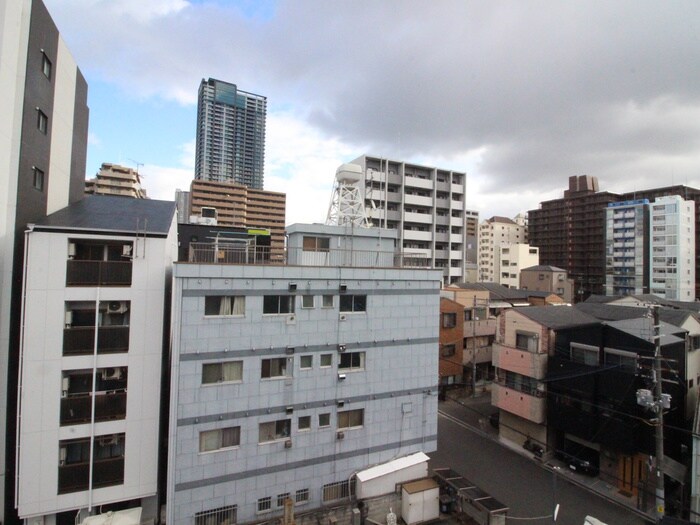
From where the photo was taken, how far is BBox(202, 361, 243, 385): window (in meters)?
14.2

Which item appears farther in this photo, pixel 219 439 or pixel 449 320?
pixel 449 320

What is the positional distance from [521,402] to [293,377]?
17286 mm

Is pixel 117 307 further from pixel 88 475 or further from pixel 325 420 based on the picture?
pixel 325 420

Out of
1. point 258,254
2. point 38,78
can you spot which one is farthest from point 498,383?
point 38,78

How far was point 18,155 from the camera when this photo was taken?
46.2 ft

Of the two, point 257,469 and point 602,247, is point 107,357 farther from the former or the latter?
point 602,247

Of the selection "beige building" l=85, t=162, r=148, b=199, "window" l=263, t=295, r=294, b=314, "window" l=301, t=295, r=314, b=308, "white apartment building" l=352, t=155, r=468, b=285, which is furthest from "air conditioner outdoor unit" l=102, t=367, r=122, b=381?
"beige building" l=85, t=162, r=148, b=199

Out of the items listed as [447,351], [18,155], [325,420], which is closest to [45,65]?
→ [18,155]

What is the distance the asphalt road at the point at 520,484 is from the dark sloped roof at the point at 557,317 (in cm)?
892

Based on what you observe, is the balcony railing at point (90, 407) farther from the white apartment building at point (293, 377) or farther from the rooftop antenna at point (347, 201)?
the rooftop antenna at point (347, 201)

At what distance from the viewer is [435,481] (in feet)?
55.7

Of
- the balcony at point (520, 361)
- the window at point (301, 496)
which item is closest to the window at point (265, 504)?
the window at point (301, 496)

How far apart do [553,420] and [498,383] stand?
409 centimetres

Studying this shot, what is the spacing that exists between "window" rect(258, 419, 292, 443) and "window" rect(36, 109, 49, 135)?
15.7 meters
